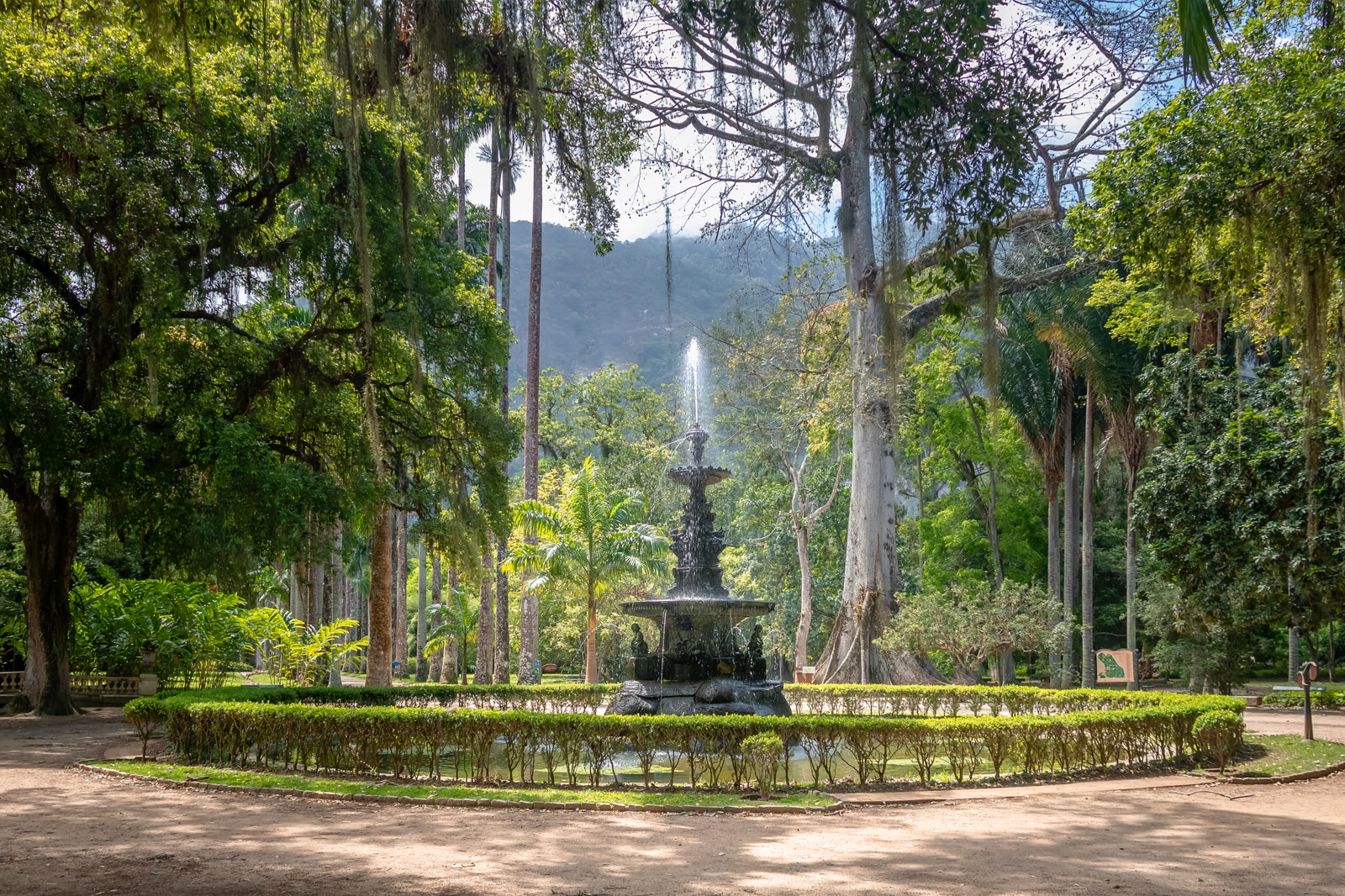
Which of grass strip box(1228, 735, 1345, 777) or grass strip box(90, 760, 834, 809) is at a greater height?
grass strip box(90, 760, 834, 809)

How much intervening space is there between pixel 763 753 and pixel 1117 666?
1241 cm

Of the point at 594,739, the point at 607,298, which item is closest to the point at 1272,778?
the point at 594,739

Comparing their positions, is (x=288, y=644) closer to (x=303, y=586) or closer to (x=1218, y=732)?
(x=303, y=586)

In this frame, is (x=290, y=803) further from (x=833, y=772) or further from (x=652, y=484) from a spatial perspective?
(x=652, y=484)

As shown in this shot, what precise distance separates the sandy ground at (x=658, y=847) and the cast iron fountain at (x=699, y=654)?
16.0 ft

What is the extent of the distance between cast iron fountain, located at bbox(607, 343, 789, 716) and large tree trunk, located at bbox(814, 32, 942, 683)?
7.85 metres

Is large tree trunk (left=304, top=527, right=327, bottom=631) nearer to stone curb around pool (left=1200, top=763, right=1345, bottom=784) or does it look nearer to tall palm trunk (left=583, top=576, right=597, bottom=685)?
tall palm trunk (left=583, top=576, right=597, bottom=685)

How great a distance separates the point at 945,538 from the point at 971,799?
25.5m

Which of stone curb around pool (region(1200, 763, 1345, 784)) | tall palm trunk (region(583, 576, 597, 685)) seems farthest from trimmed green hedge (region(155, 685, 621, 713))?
stone curb around pool (region(1200, 763, 1345, 784))

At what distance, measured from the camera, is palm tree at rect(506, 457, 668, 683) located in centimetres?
2486

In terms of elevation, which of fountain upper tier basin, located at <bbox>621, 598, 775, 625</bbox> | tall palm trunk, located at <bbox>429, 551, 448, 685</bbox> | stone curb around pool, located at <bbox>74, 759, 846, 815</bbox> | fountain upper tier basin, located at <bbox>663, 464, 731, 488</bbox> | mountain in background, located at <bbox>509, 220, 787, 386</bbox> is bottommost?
tall palm trunk, located at <bbox>429, 551, 448, 685</bbox>

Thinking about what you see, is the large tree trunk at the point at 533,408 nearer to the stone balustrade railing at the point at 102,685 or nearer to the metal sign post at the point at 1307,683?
the stone balustrade railing at the point at 102,685

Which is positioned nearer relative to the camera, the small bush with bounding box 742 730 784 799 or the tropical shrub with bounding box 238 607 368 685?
the small bush with bounding box 742 730 784 799

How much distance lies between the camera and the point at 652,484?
39562 millimetres
